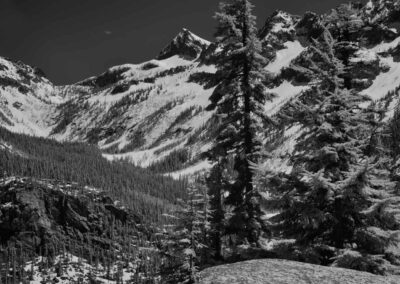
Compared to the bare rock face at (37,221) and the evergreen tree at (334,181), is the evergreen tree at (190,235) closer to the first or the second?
the evergreen tree at (334,181)

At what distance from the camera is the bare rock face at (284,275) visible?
10977 millimetres

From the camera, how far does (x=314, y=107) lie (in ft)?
54.5

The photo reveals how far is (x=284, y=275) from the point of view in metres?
11.2

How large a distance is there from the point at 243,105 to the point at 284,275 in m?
13.8

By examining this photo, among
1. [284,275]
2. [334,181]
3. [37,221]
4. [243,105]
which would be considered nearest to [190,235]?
[243,105]

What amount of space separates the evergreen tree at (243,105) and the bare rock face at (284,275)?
31.0 ft

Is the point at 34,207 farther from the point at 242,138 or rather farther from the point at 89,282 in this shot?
the point at 242,138

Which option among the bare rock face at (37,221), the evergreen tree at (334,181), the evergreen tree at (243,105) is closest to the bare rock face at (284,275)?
the evergreen tree at (334,181)

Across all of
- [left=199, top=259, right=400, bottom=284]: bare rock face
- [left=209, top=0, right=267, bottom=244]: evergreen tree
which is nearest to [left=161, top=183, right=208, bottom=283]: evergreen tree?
[left=209, top=0, right=267, bottom=244]: evergreen tree

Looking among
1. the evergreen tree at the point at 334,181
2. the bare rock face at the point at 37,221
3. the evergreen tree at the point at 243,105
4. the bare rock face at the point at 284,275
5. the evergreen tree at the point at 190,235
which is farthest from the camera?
the bare rock face at the point at 37,221

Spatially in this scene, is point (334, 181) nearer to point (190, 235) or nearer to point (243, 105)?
point (243, 105)

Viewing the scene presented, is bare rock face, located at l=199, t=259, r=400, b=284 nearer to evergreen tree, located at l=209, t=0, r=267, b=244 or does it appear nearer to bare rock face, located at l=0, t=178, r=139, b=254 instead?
evergreen tree, located at l=209, t=0, r=267, b=244

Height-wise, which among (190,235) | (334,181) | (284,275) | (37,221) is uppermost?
(37,221)

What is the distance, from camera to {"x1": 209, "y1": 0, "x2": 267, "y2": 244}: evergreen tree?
71.7 feet
